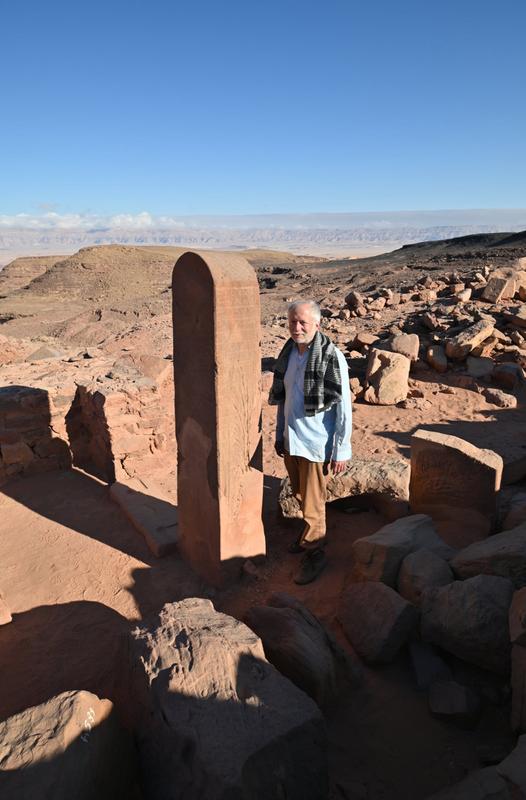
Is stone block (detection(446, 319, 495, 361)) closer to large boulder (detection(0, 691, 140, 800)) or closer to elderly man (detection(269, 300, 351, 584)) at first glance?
elderly man (detection(269, 300, 351, 584))

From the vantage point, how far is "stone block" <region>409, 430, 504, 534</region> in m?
4.18

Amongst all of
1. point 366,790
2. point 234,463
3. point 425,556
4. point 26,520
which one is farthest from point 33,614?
point 425,556

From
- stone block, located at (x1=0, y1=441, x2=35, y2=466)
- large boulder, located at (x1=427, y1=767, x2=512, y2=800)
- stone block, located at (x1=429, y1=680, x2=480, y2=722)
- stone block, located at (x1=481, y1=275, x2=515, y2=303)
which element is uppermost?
stone block, located at (x1=481, y1=275, x2=515, y2=303)

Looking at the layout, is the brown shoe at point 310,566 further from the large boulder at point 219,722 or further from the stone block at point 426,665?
the large boulder at point 219,722

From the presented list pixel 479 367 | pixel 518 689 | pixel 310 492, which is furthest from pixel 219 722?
pixel 479 367

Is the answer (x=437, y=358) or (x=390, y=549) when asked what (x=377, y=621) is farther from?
(x=437, y=358)

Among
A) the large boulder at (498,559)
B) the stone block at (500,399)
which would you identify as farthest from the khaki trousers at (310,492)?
the stone block at (500,399)

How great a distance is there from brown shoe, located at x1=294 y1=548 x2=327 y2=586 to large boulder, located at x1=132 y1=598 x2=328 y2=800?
133cm

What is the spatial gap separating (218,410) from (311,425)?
24.6 inches

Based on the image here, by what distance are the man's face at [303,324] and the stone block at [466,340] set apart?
6.46 meters

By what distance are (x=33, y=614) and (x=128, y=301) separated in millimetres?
17015

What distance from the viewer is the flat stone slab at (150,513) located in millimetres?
4098

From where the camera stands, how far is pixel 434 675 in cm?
287

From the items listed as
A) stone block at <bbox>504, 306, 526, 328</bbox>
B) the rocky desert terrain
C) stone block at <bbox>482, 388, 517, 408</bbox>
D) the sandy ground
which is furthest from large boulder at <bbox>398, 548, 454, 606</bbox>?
stone block at <bbox>504, 306, 526, 328</bbox>
